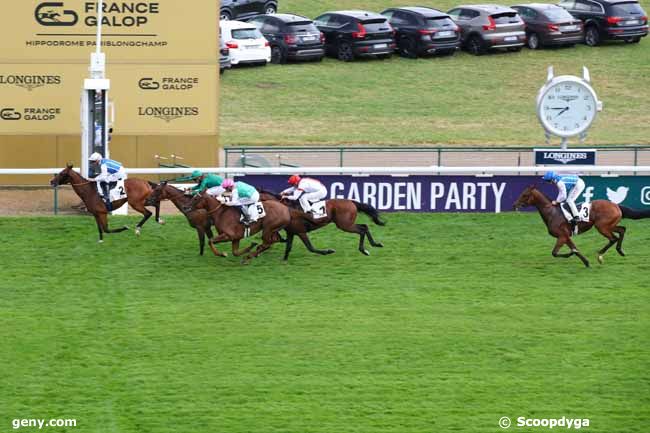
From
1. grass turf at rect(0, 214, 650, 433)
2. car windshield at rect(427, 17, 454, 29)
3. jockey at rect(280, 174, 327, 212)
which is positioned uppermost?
car windshield at rect(427, 17, 454, 29)

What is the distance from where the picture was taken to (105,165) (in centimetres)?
2261

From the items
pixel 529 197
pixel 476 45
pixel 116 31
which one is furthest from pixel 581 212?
pixel 476 45

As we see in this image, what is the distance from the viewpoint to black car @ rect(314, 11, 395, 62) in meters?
39.9

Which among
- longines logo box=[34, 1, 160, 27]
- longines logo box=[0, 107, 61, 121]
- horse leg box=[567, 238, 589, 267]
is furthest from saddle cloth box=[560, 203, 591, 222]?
longines logo box=[0, 107, 61, 121]

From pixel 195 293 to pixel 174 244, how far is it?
9.18 ft

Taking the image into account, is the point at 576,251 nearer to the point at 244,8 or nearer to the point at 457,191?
the point at 457,191

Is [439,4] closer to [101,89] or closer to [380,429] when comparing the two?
[101,89]

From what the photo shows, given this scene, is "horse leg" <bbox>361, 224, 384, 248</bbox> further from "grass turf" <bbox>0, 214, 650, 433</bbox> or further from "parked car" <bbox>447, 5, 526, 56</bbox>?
"parked car" <bbox>447, 5, 526, 56</bbox>

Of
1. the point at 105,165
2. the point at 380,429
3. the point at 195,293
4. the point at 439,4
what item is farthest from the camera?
the point at 439,4

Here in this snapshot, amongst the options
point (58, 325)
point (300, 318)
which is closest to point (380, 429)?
point (300, 318)

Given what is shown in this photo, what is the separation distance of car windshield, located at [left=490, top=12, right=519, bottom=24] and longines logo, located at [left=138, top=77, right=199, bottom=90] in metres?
16.2

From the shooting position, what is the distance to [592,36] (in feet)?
141

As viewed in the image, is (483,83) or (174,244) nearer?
(174,244)

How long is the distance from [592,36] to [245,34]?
11271 mm
